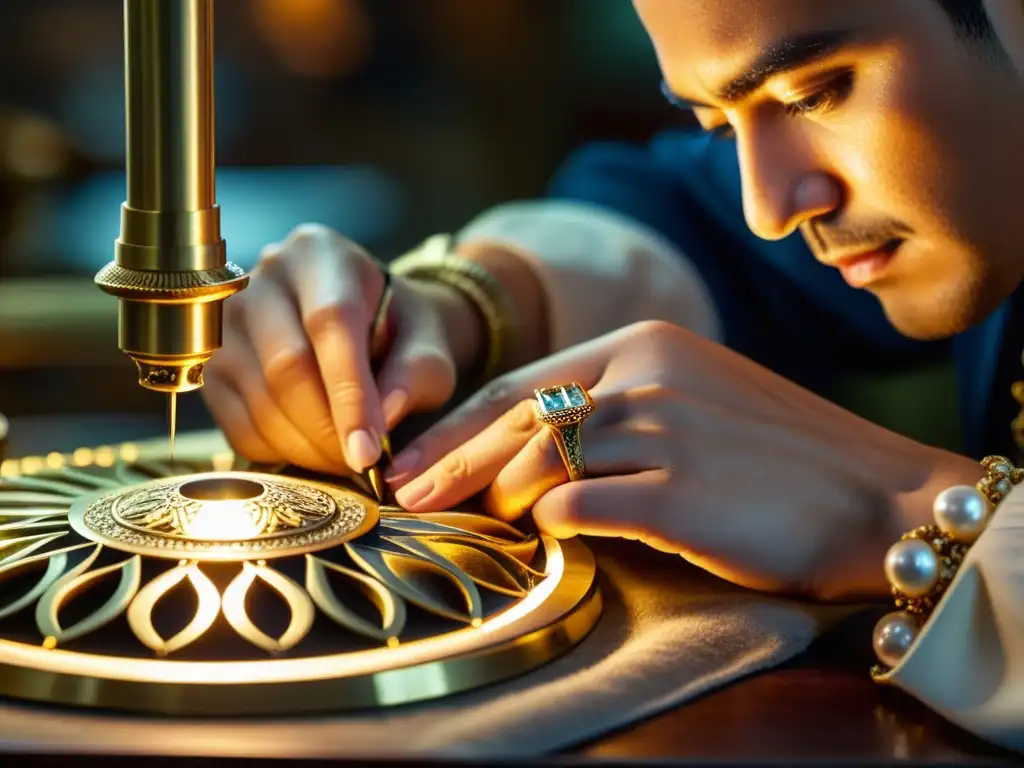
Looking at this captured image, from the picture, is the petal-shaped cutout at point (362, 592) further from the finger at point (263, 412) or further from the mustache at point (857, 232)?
the mustache at point (857, 232)

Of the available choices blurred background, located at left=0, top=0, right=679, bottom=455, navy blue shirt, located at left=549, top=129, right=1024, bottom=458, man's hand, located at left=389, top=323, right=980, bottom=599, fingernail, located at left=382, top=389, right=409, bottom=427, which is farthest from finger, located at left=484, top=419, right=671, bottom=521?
blurred background, located at left=0, top=0, right=679, bottom=455

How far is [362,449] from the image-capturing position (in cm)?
68

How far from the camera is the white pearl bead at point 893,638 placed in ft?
1.74

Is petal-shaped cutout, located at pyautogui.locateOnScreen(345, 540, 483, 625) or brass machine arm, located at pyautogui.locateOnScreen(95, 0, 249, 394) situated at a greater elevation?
brass machine arm, located at pyautogui.locateOnScreen(95, 0, 249, 394)

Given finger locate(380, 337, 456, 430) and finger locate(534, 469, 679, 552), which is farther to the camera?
finger locate(380, 337, 456, 430)

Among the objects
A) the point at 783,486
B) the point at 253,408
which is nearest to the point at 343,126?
the point at 253,408

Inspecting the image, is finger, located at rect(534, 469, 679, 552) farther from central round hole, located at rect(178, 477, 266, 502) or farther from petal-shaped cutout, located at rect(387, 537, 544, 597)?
central round hole, located at rect(178, 477, 266, 502)

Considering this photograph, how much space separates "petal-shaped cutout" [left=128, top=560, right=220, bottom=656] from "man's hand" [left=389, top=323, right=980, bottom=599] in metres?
0.15

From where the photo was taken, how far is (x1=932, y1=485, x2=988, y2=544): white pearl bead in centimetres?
56

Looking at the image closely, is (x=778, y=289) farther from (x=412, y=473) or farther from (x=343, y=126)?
(x=343, y=126)

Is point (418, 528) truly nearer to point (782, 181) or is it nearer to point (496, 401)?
point (496, 401)

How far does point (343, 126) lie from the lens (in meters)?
2.58

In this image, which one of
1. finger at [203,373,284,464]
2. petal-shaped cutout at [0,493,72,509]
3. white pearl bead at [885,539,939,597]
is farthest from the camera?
finger at [203,373,284,464]

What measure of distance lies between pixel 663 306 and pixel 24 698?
722 mm
